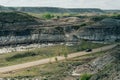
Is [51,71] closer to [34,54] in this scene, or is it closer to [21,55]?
[21,55]

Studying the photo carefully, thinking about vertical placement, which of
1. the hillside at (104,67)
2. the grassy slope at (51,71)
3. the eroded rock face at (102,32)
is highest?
the hillside at (104,67)

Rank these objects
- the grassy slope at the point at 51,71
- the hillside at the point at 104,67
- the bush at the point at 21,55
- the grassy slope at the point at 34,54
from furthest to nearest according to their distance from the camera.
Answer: the bush at the point at 21,55
the grassy slope at the point at 34,54
the grassy slope at the point at 51,71
the hillside at the point at 104,67

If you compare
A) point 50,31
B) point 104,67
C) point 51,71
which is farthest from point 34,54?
point 104,67

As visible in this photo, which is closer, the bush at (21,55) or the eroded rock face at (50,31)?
the bush at (21,55)

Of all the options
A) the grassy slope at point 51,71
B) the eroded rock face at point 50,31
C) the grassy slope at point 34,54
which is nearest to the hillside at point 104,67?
the grassy slope at point 51,71

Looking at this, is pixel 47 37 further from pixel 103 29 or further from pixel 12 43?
pixel 103 29

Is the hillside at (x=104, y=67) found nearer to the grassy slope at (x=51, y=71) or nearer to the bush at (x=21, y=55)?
the grassy slope at (x=51, y=71)

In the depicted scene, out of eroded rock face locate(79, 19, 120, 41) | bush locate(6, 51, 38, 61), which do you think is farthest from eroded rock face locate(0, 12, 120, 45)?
bush locate(6, 51, 38, 61)

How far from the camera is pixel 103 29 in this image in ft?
409

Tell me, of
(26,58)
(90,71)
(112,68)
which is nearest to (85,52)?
(26,58)

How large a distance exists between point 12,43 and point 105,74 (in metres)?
64.8

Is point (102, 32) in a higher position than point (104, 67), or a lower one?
lower

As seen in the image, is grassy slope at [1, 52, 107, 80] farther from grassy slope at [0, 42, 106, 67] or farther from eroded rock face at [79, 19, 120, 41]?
Result: eroded rock face at [79, 19, 120, 41]

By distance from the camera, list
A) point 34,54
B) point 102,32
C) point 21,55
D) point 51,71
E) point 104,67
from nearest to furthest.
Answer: point 104,67, point 51,71, point 21,55, point 34,54, point 102,32
